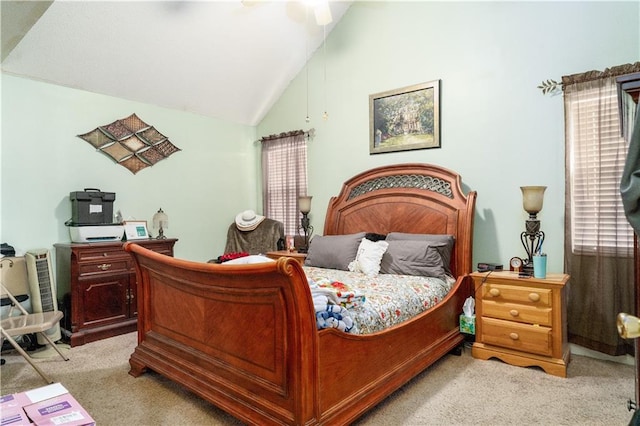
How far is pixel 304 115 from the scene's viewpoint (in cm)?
473

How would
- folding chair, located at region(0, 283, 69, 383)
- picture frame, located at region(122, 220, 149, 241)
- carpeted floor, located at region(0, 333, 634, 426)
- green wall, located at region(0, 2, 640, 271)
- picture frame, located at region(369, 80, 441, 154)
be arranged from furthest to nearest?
1. picture frame, located at region(122, 220, 149, 241)
2. picture frame, located at region(369, 80, 441, 154)
3. green wall, located at region(0, 2, 640, 271)
4. folding chair, located at region(0, 283, 69, 383)
5. carpeted floor, located at region(0, 333, 634, 426)

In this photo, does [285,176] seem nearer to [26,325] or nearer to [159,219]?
[159,219]

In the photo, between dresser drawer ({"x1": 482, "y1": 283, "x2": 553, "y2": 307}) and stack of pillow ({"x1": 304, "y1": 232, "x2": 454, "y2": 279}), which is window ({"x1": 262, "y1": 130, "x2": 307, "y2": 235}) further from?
dresser drawer ({"x1": 482, "y1": 283, "x2": 553, "y2": 307})

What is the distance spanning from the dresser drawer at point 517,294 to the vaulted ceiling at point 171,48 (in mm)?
2885

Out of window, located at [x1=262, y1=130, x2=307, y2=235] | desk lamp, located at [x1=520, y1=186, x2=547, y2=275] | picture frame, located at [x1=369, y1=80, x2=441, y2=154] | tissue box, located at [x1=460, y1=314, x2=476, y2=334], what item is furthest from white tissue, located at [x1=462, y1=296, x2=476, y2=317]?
window, located at [x1=262, y1=130, x2=307, y2=235]

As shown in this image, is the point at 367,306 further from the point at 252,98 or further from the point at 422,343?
the point at 252,98

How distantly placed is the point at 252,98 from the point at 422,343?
147 inches

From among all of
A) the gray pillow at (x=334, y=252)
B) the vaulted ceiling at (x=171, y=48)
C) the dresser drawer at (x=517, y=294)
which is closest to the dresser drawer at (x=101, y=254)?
the vaulted ceiling at (x=171, y=48)

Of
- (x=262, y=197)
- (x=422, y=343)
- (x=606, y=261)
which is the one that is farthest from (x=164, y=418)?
(x=262, y=197)

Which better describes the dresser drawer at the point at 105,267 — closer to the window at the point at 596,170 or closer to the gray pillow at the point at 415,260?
the gray pillow at the point at 415,260

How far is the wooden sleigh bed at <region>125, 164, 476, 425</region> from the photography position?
1633mm

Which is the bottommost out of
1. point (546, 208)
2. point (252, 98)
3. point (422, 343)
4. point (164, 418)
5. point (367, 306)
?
point (164, 418)

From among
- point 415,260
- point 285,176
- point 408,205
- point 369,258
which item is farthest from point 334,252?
point 285,176

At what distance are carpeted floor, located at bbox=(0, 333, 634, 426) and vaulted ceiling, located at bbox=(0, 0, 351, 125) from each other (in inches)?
103
